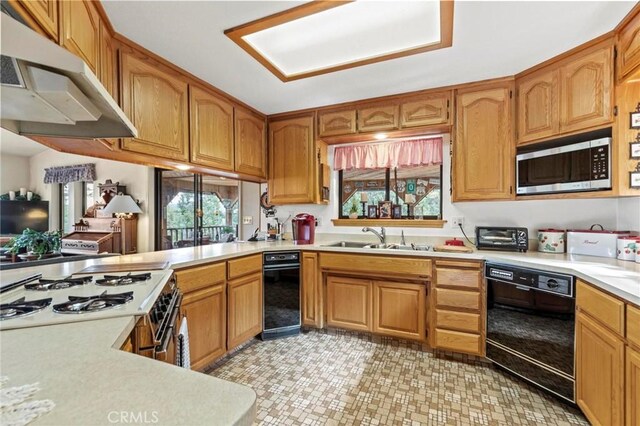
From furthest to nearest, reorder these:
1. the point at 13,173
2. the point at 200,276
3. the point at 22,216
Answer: the point at 13,173 → the point at 22,216 → the point at 200,276

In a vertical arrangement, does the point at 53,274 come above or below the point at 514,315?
above

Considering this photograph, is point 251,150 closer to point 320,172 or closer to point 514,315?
point 320,172

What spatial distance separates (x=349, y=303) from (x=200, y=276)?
4.46ft

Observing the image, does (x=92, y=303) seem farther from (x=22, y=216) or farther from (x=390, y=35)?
(x=22, y=216)

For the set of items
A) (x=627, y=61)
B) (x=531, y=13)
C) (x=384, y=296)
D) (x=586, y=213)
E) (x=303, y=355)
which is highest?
(x=531, y=13)

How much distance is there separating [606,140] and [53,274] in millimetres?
3448

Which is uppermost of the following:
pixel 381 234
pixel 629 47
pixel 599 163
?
pixel 629 47

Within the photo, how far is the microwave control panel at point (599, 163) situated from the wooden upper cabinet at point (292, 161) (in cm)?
223

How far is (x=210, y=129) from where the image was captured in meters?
2.49

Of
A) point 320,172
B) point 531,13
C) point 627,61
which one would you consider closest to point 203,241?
point 320,172

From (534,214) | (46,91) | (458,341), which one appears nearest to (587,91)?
(534,214)

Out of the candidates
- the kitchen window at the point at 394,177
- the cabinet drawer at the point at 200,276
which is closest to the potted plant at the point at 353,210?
the kitchen window at the point at 394,177

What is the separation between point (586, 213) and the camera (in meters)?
2.24

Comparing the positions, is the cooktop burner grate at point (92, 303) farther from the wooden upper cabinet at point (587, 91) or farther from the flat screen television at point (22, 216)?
the flat screen television at point (22, 216)
